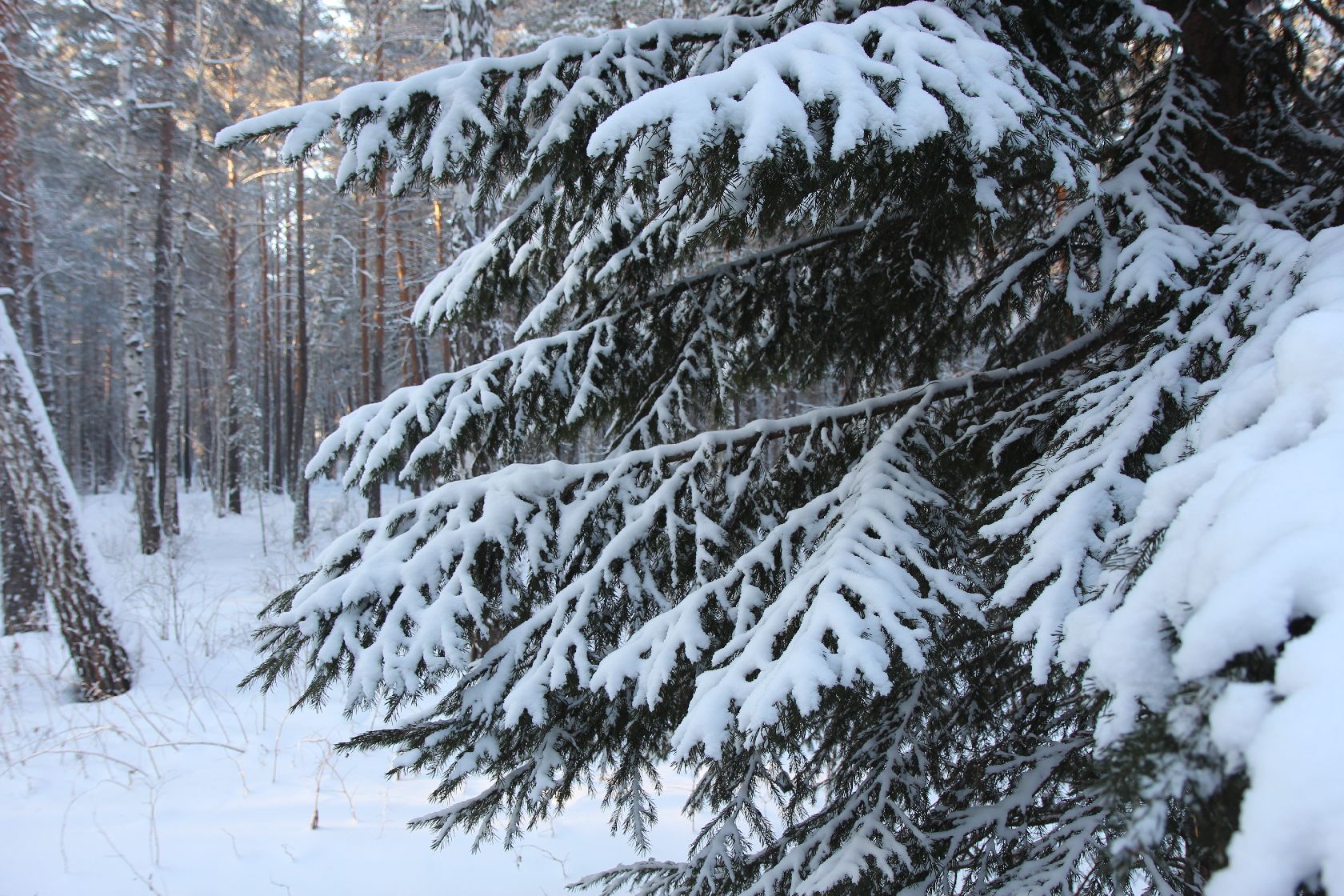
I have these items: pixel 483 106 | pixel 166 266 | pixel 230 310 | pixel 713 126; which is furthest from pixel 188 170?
pixel 713 126

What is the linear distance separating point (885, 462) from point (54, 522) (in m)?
7.45

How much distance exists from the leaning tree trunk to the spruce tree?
17.7ft

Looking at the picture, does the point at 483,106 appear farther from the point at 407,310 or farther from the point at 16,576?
the point at 407,310

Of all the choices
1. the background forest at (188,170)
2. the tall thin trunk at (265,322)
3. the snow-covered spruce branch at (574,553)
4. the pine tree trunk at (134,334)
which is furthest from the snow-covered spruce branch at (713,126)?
the tall thin trunk at (265,322)

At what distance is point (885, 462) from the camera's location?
2244 mm

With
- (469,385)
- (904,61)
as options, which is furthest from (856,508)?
(469,385)

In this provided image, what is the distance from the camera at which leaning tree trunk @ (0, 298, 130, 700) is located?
619 centimetres

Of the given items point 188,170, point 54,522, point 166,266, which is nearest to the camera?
point 54,522

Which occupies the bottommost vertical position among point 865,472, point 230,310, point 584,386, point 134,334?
point 134,334

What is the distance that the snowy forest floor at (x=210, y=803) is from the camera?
407cm

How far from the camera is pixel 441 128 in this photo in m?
2.13

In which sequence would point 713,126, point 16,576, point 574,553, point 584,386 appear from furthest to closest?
point 16,576, point 584,386, point 574,553, point 713,126

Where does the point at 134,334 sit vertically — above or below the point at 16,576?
above

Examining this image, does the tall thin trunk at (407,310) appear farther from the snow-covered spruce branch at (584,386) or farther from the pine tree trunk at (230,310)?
the snow-covered spruce branch at (584,386)
